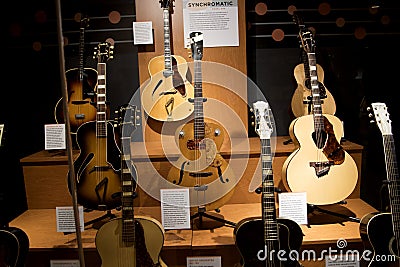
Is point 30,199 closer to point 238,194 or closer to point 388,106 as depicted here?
point 238,194

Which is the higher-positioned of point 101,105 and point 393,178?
point 101,105

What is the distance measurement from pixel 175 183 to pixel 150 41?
49 centimetres

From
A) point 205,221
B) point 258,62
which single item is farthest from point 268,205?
point 258,62

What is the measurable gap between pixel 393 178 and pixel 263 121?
0.45 m

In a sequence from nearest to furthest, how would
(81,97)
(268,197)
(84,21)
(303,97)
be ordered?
(84,21) → (268,197) → (81,97) → (303,97)

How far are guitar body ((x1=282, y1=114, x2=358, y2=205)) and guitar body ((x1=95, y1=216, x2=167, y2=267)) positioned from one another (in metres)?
0.49

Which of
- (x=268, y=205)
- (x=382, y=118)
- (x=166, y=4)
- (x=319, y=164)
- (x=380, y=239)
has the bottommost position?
(x=380, y=239)

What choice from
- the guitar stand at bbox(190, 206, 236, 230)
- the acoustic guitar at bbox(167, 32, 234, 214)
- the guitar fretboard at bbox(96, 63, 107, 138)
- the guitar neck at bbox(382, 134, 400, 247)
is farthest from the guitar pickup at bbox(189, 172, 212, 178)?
the guitar neck at bbox(382, 134, 400, 247)

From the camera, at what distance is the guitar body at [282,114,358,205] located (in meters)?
1.79

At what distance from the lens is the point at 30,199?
5.46ft

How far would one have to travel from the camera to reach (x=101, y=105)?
172cm

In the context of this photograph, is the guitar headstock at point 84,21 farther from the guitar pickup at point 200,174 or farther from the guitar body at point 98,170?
the guitar pickup at point 200,174

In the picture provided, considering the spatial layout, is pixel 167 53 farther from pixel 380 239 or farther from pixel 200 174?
pixel 380 239

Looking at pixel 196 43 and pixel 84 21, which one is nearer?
pixel 84 21
